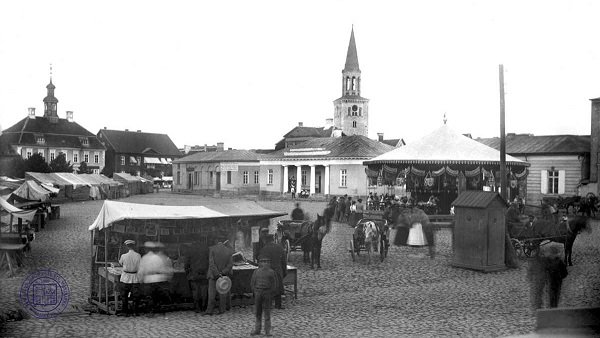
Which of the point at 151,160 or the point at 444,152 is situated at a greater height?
the point at 444,152

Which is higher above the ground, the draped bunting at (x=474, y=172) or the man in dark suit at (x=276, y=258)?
the draped bunting at (x=474, y=172)

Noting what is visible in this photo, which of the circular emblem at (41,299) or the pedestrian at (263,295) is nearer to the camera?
the pedestrian at (263,295)

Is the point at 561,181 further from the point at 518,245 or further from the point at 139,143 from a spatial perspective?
the point at 139,143

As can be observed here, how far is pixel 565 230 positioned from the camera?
57.5 feet

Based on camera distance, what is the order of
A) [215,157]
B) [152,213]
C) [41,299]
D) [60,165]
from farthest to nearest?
[215,157] < [60,165] < [152,213] < [41,299]

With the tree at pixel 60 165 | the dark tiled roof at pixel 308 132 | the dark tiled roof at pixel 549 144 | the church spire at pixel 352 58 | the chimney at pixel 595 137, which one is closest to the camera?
the tree at pixel 60 165

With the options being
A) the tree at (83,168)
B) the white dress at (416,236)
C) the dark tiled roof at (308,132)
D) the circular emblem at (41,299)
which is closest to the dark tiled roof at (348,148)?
the tree at (83,168)

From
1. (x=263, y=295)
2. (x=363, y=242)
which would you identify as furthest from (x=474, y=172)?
(x=263, y=295)

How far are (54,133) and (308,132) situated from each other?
6888 centimetres

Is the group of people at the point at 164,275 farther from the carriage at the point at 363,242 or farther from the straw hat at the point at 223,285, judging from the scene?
the carriage at the point at 363,242

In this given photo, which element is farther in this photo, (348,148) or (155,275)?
(348,148)

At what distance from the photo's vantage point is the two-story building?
13.8 m

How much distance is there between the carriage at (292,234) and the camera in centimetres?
1687

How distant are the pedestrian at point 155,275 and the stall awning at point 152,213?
0.75 metres
